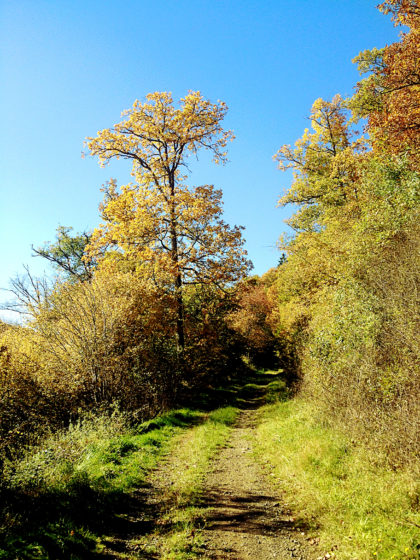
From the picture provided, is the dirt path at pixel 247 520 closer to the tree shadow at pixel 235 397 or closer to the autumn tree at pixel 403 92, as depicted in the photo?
the tree shadow at pixel 235 397

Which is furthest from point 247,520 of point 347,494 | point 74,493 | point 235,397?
point 235,397

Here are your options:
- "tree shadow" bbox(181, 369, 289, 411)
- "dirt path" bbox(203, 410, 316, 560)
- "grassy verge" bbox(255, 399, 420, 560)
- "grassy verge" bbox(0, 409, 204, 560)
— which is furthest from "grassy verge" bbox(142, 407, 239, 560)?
"tree shadow" bbox(181, 369, 289, 411)

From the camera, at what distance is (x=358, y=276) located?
935cm

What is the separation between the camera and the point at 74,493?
5.25m

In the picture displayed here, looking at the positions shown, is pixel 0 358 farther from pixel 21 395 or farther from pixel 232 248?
pixel 232 248

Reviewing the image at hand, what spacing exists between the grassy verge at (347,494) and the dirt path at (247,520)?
0.36 m

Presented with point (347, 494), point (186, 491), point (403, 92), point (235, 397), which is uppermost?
point (403, 92)

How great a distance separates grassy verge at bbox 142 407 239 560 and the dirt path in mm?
213

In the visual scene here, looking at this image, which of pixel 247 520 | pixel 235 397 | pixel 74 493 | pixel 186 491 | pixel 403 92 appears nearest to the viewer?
pixel 247 520

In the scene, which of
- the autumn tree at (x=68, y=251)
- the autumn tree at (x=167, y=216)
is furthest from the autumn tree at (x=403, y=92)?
the autumn tree at (x=68, y=251)

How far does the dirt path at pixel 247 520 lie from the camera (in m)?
4.31

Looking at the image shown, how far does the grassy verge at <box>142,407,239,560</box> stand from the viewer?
4.34 metres

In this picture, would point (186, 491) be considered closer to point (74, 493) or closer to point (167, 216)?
point (74, 493)

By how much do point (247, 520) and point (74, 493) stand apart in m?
3.01
